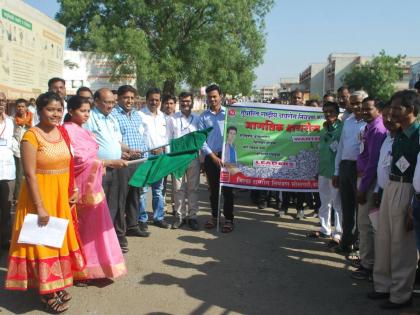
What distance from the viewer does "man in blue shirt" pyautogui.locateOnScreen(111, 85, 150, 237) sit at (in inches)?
208

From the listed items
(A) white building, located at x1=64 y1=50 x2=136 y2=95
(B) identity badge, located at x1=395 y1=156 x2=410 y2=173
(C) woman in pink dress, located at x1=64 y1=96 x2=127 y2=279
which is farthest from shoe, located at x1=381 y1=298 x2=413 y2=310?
(A) white building, located at x1=64 y1=50 x2=136 y2=95

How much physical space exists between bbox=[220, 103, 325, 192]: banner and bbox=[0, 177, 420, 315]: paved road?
32.1 inches

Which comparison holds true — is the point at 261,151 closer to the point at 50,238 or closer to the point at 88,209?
the point at 88,209

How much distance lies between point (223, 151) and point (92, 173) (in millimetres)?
2569

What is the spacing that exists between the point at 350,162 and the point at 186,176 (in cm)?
251

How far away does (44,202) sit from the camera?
142 inches

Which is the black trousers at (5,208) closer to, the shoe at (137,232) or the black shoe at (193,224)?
the shoe at (137,232)

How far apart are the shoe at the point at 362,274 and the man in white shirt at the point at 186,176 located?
8.35 ft

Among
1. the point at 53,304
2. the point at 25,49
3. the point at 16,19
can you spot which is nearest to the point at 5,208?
the point at 53,304

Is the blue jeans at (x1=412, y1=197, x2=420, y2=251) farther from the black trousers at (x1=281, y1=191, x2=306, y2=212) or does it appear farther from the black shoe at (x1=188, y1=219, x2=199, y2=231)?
the black trousers at (x1=281, y1=191, x2=306, y2=212)

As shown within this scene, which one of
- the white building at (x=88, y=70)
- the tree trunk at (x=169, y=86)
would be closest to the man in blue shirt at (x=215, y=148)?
the white building at (x=88, y=70)

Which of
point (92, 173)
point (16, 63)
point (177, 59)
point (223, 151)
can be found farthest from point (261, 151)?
point (177, 59)

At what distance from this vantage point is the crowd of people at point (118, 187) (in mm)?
3588

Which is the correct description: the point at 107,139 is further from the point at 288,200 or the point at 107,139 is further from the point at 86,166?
the point at 288,200
